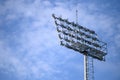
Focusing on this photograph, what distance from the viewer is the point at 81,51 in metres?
41.6

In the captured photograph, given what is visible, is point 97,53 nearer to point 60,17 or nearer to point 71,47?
point 71,47

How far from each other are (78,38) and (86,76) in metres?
4.98

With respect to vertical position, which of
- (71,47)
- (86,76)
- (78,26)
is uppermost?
(78,26)

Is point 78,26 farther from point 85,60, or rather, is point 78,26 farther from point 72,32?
point 85,60

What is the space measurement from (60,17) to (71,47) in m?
4.00

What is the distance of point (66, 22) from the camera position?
1640 inches

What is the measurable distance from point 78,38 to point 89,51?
2256 mm

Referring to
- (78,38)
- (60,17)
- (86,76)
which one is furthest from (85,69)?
(60,17)

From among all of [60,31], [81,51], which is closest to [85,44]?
[81,51]

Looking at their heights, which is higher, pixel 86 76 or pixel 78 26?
pixel 78 26

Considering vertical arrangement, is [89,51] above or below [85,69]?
above

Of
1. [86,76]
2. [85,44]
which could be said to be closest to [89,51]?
[85,44]

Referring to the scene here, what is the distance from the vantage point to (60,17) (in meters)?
41.3

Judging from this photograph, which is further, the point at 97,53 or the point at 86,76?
the point at 97,53
